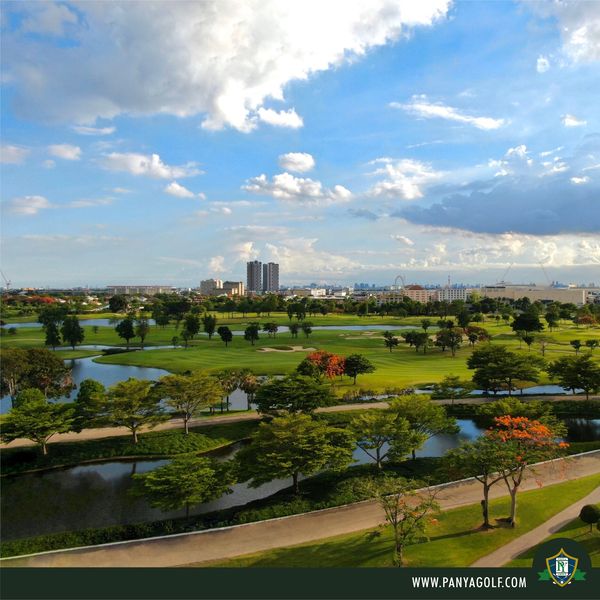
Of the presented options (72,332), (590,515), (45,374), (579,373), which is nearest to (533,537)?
(590,515)

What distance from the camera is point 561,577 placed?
14859 mm

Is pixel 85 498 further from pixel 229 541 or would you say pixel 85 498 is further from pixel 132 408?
pixel 229 541

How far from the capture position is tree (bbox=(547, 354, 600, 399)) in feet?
134

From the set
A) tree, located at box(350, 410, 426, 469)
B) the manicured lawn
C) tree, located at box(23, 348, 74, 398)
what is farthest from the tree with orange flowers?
tree, located at box(23, 348, 74, 398)

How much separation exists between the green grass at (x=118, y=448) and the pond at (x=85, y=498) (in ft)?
2.38

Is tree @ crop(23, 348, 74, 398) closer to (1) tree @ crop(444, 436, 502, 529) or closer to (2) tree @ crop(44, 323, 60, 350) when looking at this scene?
(2) tree @ crop(44, 323, 60, 350)

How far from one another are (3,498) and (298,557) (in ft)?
58.5

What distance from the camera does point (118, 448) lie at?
3084cm

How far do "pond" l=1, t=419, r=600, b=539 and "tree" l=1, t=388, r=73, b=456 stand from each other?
93.5 inches

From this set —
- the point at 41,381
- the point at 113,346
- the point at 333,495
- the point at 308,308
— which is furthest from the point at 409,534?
the point at 308,308

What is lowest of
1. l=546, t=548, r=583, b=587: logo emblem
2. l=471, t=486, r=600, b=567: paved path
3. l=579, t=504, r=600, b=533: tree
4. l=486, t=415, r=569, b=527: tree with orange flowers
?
l=471, t=486, r=600, b=567: paved path

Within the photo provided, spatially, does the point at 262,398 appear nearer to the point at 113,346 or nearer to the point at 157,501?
the point at 157,501

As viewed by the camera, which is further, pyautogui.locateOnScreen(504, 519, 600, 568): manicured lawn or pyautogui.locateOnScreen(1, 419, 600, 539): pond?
pyautogui.locateOnScreen(1, 419, 600, 539): pond

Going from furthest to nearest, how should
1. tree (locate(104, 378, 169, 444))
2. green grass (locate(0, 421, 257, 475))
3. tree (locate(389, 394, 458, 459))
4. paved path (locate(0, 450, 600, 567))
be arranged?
tree (locate(104, 378, 169, 444)) < tree (locate(389, 394, 458, 459)) < green grass (locate(0, 421, 257, 475)) < paved path (locate(0, 450, 600, 567))
